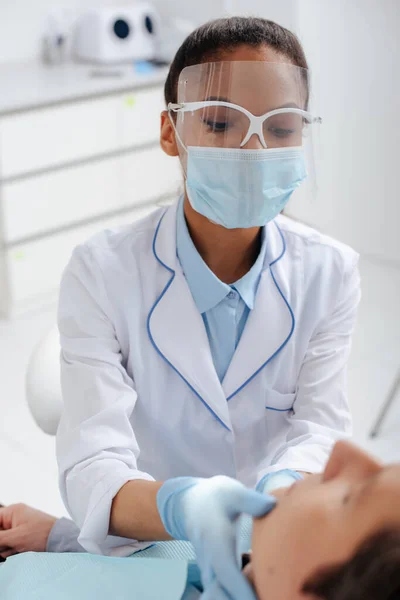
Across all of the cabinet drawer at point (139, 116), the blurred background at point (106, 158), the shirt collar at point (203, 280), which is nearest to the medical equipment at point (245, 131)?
the shirt collar at point (203, 280)

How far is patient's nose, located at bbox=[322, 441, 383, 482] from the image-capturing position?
0.68 meters

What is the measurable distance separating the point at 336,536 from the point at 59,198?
108 inches

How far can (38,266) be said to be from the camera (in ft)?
10.6

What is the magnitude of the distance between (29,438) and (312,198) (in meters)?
1.47

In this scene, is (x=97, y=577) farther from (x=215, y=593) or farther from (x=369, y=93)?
(x=369, y=93)

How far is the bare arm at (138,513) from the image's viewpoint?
1006 mm

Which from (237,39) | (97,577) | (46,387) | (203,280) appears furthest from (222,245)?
(97,577)

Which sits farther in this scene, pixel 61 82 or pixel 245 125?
pixel 61 82

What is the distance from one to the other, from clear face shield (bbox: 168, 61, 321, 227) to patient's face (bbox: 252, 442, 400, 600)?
0.55 metres

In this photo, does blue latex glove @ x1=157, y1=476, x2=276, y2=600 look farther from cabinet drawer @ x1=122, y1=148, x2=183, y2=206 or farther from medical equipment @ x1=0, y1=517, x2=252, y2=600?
cabinet drawer @ x1=122, y1=148, x2=183, y2=206

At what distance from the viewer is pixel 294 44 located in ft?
3.84

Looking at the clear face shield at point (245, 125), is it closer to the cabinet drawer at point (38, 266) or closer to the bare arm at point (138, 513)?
the bare arm at point (138, 513)

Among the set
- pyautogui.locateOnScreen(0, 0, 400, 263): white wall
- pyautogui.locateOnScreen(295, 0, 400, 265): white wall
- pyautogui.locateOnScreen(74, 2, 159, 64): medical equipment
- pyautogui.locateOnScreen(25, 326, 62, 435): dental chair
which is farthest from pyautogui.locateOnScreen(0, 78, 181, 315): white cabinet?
pyautogui.locateOnScreen(25, 326, 62, 435): dental chair

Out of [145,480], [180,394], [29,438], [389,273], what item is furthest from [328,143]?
[389,273]
